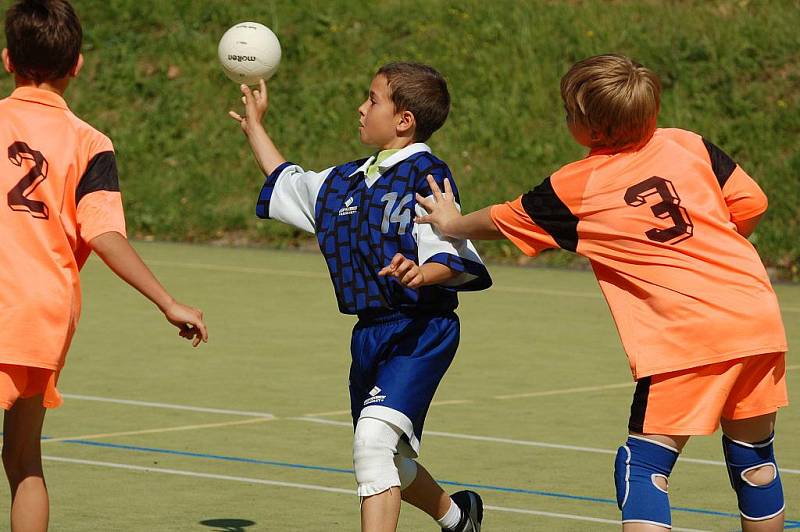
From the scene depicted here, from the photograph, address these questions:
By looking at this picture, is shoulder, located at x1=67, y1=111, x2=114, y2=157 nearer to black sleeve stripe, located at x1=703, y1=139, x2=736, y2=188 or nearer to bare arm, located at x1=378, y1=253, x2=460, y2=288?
bare arm, located at x1=378, y1=253, x2=460, y2=288

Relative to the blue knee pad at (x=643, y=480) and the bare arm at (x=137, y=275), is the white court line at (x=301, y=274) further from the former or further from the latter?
the bare arm at (x=137, y=275)

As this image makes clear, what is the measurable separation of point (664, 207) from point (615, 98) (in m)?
0.35

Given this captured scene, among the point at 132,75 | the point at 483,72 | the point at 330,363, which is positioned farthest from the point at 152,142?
the point at 330,363

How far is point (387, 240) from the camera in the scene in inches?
230

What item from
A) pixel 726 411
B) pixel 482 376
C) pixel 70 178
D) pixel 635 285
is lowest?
pixel 482 376

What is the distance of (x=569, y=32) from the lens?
21750 millimetres

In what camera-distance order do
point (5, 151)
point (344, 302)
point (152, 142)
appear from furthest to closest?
point (152, 142), point (344, 302), point (5, 151)

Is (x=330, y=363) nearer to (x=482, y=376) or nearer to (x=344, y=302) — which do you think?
(x=482, y=376)

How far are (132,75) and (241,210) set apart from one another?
14.1ft

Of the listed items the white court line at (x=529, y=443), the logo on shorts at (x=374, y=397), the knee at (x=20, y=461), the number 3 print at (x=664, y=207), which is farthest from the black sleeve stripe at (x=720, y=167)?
the white court line at (x=529, y=443)

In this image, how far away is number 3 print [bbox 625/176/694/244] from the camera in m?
5.21

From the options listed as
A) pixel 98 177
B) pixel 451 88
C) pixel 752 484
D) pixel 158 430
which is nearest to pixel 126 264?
pixel 98 177

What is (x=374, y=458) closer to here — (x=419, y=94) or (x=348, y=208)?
(x=348, y=208)

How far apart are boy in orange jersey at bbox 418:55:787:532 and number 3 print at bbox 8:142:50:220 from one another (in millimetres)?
1415
